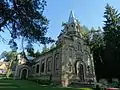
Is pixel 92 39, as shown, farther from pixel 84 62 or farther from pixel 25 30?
pixel 25 30

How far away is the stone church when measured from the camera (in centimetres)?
3031

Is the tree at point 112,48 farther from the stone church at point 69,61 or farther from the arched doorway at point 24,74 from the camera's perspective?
the arched doorway at point 24,74

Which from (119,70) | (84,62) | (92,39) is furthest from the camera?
(92,39)

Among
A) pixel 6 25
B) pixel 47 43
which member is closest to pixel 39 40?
pixel 47 43

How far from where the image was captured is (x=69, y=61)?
102ft

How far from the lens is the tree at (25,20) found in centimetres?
1262

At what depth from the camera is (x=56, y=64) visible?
3250 centimetres

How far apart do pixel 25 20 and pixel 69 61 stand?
19449 millimetres

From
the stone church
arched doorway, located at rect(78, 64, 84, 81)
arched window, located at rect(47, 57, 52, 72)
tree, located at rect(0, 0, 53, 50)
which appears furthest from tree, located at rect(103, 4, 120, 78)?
tree, located at rect(0, 0, 53, 50)

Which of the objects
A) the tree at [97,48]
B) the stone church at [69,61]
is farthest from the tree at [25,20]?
the tree at [97,48]

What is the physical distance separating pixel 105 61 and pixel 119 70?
422 cm

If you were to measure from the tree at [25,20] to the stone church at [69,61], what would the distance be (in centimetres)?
1357

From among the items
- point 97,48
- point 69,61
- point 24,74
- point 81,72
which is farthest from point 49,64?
point 97,48

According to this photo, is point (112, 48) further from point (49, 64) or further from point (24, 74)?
point (24, 74)
